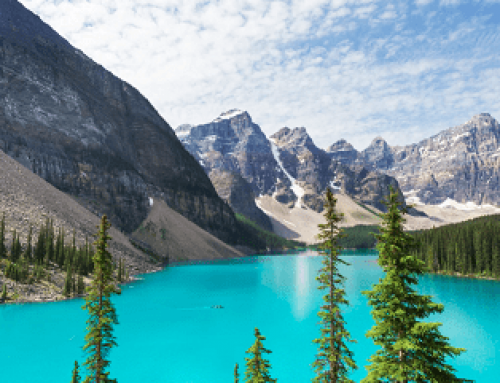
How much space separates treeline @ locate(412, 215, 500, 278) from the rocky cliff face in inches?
4393

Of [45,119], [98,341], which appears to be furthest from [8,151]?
[98,341]

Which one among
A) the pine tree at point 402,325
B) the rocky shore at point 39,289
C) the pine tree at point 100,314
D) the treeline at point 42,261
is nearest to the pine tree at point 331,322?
the pine tree at point 402,325

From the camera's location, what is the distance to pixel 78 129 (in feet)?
473

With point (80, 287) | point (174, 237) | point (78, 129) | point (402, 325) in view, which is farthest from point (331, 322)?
point (78, 129)

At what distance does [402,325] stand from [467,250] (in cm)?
10450

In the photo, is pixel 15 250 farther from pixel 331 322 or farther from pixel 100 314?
pixel 331 322

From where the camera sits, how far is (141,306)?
5462 cm

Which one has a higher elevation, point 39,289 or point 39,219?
point 39,219

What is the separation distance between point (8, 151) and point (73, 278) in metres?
77.3

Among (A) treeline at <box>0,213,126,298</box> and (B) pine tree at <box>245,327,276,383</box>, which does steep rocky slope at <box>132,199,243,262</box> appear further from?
(B) pine tree at <box>245,327,276,383</box>

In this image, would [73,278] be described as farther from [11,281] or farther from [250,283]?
[250,283]

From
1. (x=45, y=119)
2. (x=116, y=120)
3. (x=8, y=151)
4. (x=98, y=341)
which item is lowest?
(x=98, y=341)

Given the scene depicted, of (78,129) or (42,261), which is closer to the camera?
(42,261)

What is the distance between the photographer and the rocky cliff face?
125188 mm
